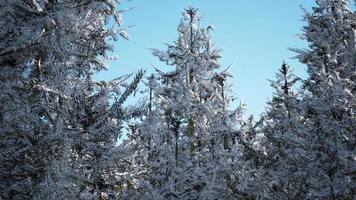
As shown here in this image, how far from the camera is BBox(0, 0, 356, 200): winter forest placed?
7105 millimetres

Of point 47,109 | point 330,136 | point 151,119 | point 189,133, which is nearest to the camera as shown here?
point 47,109

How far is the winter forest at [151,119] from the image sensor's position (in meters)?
7.11

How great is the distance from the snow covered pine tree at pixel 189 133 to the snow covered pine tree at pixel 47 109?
3.39 ft

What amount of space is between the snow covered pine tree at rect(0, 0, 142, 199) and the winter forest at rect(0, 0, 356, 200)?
0.10 ft

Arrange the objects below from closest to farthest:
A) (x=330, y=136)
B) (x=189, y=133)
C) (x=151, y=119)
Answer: (x=330, y=136), (x=189, y=133), (x=151, y=119)

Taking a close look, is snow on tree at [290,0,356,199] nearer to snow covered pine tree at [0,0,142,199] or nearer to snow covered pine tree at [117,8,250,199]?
snow covered pine tree at [117,8,250,199]

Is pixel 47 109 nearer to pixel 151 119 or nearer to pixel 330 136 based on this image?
pixel 330 136

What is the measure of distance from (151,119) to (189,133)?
3.29 metres

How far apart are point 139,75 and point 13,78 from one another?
320cm

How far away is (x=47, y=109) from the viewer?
7.40 metres

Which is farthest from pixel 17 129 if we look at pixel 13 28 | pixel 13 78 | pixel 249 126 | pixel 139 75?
pixel 249 126

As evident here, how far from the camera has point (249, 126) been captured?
1644cm

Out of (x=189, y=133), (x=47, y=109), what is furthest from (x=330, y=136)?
(x=47, y=109)

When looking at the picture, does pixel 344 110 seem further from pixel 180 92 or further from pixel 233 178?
pixel 180 92
